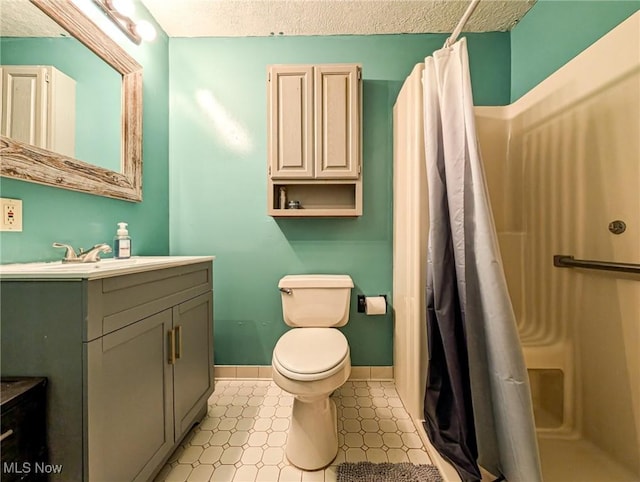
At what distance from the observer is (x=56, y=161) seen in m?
0.96

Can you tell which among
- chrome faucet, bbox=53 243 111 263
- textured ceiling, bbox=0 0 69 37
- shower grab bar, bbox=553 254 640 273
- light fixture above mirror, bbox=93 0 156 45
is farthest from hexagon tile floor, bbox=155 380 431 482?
light fixture above mirror, bbox=93 0 156 45

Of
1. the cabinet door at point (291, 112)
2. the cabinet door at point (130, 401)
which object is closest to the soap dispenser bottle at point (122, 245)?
the cabinet door at point (130, 401)

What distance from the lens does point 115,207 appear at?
1277 mm

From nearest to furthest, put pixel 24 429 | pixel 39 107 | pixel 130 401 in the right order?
1. pixel 24 429
2. pixel 130 401
3. pixel 39 107

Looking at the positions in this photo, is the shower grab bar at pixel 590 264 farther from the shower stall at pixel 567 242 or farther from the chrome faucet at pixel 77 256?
the chrome faucet at pixel 77 256

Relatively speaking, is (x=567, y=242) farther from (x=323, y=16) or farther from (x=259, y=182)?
(x=323, y=16)

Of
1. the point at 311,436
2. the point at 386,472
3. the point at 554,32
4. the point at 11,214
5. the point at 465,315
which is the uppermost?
the point at 554,32

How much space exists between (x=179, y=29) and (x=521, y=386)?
8.44ft

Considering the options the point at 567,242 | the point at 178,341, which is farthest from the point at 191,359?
the point at 567,242

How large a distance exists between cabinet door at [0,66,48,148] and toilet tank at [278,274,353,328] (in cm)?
119

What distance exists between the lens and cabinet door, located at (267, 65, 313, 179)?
4.86 feet

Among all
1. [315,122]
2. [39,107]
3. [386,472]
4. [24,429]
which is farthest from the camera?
[315,122]

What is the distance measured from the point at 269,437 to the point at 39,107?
1656 mm

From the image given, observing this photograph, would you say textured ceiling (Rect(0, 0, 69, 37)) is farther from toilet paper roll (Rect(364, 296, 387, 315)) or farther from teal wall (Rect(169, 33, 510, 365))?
toilet paper roll (Rect(364, 296, 387, 315))
